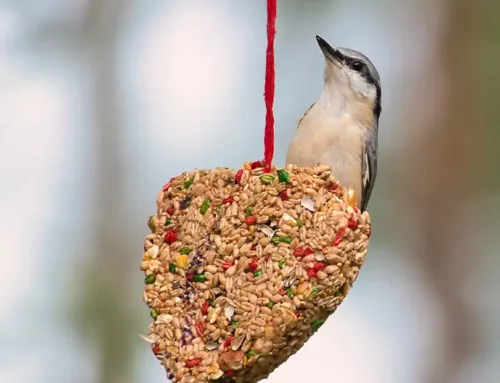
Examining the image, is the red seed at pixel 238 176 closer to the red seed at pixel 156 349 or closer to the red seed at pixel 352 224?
the red seed at pixel 352 224

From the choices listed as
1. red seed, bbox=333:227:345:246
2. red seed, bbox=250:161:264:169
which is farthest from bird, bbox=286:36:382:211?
red seed, bbox=333:227:345:246

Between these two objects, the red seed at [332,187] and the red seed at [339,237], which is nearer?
the red seed at [339,237]

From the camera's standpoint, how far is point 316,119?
4262 millimetres

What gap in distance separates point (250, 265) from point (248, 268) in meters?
0.01

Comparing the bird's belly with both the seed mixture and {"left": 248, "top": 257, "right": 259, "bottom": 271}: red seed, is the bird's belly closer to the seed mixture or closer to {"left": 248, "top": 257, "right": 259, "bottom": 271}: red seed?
the seed mixture

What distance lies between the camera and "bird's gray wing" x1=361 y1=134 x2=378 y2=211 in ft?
14.0

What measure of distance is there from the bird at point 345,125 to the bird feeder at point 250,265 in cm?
117

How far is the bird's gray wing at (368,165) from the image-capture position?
428 cm
